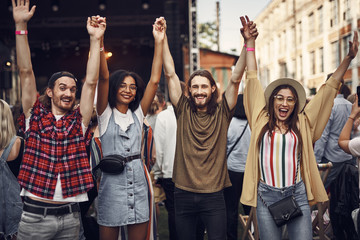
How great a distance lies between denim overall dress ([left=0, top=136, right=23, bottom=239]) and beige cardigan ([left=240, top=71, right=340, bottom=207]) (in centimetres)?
177

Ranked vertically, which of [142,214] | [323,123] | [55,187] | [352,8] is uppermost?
[352,8]

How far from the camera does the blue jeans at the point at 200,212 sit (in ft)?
11.2

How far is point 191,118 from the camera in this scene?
11.6ft

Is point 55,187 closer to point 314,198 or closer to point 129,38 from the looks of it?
point 314,198

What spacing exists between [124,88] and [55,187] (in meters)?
0.97

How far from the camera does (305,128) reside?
328cm

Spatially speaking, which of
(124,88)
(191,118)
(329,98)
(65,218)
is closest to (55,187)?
(65,218)

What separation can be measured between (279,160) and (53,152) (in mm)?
1671

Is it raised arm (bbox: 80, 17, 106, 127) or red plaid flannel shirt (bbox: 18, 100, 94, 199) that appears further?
raised arm (bbox: 80, 17, 106, 127)

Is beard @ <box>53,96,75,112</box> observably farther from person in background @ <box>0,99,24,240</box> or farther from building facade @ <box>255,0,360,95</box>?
building facade @ <box>255,0,360,95</box>

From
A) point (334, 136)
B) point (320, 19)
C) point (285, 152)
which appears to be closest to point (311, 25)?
point (320, 19)

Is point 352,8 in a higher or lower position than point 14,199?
higher

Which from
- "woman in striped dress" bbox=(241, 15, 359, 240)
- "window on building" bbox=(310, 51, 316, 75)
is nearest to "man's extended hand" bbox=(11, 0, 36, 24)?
"woman in striped dress" bbox=(241, 15, 359, 240)

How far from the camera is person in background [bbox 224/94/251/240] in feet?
16.3
